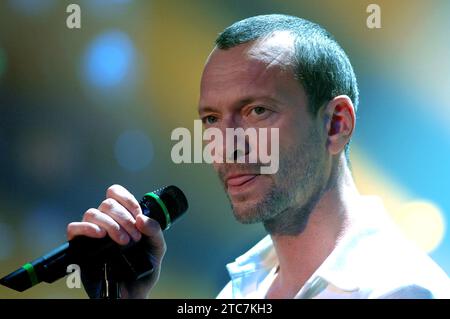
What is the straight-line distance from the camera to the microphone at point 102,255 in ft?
4.53

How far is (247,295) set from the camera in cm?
196

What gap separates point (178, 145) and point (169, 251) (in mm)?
353

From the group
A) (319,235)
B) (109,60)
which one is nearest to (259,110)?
(319,235)

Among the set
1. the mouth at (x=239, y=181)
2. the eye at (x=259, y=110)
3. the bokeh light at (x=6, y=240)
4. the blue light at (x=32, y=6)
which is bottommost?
the bokeh light at (x=6, y=240)

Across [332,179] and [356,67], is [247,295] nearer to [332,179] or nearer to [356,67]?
[332,179]

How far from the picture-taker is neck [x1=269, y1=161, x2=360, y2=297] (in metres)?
1.71

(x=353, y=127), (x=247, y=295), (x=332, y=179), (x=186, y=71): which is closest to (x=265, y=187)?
(x=332, y=179)

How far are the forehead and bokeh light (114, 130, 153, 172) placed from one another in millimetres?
362

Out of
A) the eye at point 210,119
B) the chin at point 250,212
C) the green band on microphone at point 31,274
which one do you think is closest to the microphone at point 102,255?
the green band on microphone at point 31,274

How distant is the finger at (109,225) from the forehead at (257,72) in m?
0.47

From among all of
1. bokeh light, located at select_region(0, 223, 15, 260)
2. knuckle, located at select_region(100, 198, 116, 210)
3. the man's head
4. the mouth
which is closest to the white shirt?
the man's head

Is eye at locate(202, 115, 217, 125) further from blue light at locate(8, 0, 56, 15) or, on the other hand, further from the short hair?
blue light at locate(8, 0, 56, 15)

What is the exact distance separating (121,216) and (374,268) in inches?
25.3

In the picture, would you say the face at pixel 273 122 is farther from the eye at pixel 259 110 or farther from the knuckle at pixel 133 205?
the knuckle at pixel 133 205
